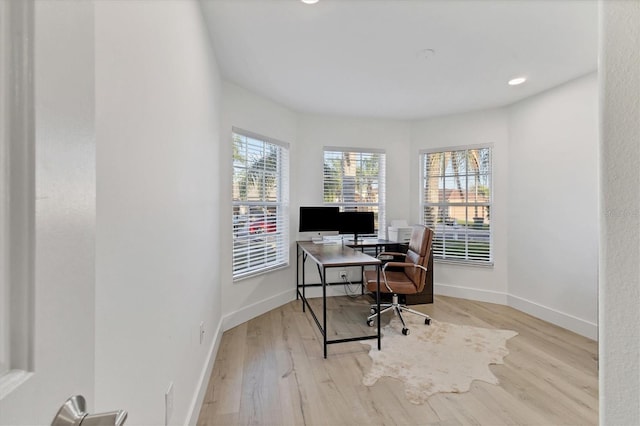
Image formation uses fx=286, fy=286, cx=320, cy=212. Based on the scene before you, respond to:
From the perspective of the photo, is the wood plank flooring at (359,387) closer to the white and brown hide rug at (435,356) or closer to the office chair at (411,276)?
the white and brown hide rug at (435,356)

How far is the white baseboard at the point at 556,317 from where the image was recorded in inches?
110

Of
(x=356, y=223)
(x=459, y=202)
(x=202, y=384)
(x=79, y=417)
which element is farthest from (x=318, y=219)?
(x=79, y=417)

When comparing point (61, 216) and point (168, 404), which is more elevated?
point (61, 216)

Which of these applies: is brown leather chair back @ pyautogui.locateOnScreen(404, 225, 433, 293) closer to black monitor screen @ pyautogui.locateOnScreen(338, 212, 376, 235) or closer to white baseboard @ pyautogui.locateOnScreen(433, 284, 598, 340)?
black monitor screen @ pyautogui.locateOnScreen(338, 212, 376, 235)

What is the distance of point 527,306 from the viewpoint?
346 cm

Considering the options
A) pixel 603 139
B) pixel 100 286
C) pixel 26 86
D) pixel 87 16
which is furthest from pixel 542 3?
pixel 100 286

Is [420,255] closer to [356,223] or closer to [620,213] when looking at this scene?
[356,223]

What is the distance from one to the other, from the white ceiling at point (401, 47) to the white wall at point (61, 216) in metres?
1.85

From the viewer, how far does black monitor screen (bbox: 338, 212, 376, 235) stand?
3879 millimetres

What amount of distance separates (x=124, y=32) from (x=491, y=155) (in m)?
4.18

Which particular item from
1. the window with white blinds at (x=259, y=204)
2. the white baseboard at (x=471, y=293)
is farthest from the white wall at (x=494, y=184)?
the window with white blinds at (x=259, y=204)

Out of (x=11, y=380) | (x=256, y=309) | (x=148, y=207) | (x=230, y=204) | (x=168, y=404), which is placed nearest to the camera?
(x=11, y=380)

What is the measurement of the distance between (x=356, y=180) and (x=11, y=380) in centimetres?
411

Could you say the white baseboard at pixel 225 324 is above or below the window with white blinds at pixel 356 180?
below
